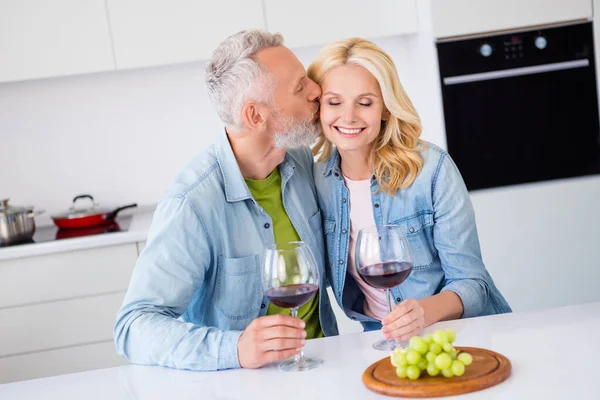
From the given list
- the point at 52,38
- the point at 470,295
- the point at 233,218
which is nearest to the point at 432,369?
the point at 470,295

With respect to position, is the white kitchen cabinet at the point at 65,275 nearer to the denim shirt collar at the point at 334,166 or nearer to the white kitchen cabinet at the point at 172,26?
the white kitchen cabinet at the point at 172,26

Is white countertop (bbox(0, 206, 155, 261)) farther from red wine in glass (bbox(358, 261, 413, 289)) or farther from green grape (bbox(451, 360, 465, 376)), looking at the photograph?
green grape (bbox(451, 360, 465, 376))

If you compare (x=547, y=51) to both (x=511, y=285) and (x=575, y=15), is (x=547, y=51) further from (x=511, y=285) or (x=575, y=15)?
(x=511, y=285)

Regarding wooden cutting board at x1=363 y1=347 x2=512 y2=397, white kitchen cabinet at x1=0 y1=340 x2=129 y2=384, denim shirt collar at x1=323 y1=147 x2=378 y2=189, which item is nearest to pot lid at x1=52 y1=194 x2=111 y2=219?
white kitchen cabinet at x1=0 y1=340 x2=129 y2=384

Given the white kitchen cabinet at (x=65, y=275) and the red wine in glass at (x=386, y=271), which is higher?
the red wine in glass at (x=386, y=271)

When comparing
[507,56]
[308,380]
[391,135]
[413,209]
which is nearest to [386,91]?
[391,135]

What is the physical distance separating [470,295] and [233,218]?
1.99ft

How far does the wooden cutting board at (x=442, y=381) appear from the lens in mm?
1271

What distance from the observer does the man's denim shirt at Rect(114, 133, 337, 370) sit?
1.78 m

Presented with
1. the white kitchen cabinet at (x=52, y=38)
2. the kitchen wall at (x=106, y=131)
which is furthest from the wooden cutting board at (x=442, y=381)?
the kitchen wall at (x=106, y=131)

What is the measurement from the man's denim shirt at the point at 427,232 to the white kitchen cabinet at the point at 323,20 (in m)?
1.55

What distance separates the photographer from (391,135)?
7.09 ft

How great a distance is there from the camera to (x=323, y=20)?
357 centimetres

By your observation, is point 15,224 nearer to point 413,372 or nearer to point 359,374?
point 359,374
